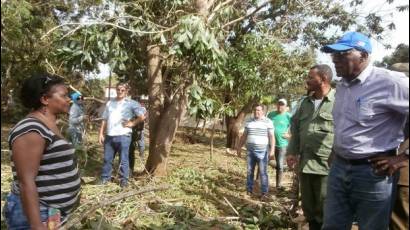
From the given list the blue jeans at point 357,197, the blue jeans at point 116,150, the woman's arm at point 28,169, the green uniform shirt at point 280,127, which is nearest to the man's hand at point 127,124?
the blue jeans at point 116,150

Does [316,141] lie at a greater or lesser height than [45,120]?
lesser

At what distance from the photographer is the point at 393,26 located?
36.9 ft

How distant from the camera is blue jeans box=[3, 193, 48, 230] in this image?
2240mm

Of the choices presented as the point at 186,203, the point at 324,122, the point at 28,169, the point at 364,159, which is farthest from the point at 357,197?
the point at 186,203

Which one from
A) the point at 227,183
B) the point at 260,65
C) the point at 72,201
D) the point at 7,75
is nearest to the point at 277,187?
the point at 227,183

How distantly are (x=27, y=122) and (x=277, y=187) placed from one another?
19.6 ft

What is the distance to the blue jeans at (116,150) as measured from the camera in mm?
6488

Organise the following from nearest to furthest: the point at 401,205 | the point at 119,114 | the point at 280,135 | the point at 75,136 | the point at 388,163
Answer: the point at 388,163, the point at 401,205, the point at 119,114, the point at 280,135, the point at 75,136

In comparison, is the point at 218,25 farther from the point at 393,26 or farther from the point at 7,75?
the point at 7,75

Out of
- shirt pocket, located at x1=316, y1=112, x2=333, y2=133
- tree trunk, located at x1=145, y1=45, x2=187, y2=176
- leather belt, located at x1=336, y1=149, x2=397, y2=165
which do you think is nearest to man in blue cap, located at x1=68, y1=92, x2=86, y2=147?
tree trunk, located at x1=145, y1=45, x2=187, y2=176

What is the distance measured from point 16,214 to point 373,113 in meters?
2.10

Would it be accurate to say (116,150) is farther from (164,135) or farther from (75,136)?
(75,136)

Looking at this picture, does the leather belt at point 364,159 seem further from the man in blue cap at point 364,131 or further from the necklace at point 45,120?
the necklace at point 45,120

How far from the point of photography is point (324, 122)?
4016 mm
